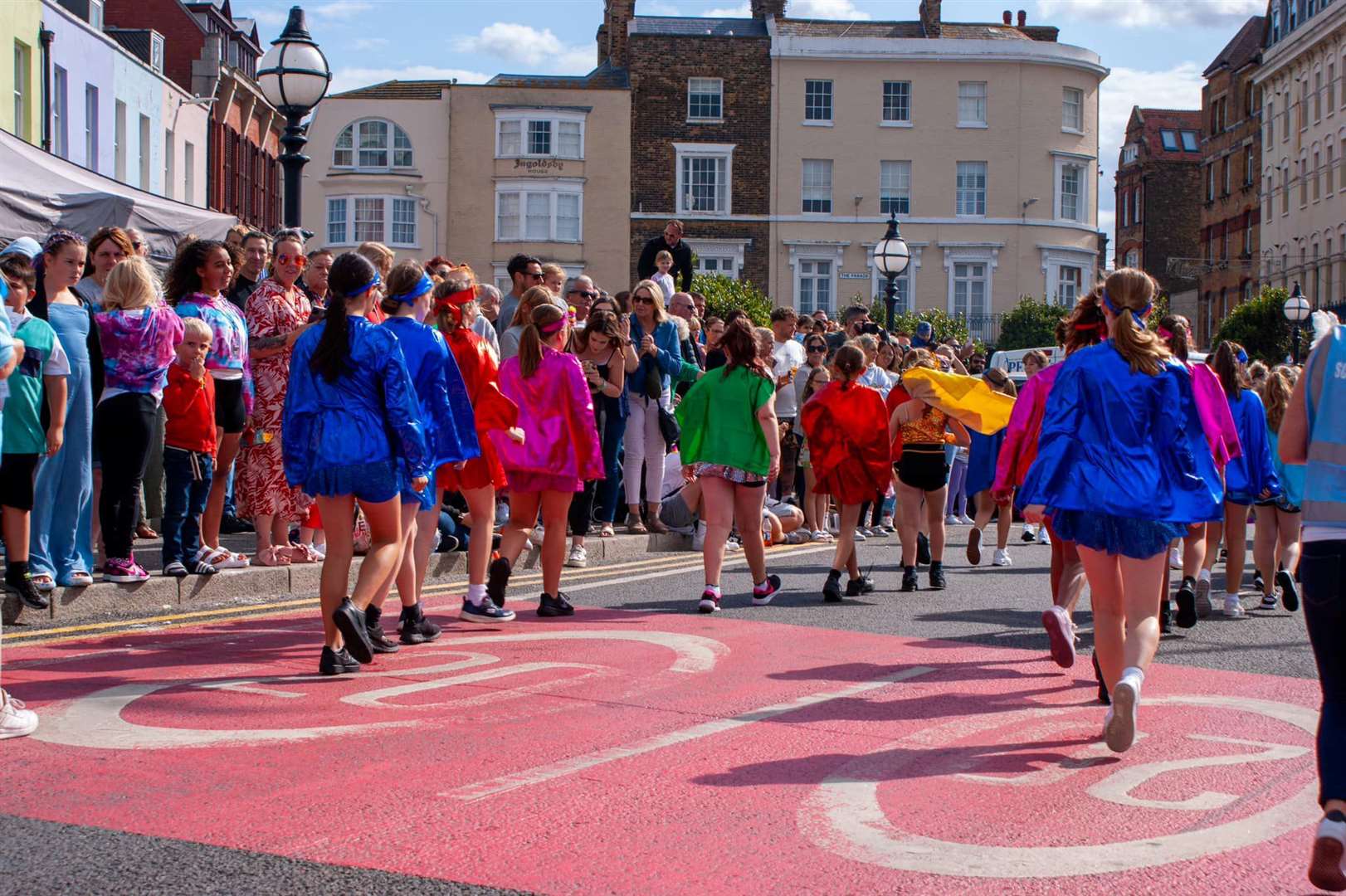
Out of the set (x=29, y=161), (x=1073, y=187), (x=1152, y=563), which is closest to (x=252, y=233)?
(x=29, y=161)

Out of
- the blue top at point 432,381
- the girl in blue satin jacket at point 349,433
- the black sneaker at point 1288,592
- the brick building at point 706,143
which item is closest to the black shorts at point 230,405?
the blue top at point 432,381

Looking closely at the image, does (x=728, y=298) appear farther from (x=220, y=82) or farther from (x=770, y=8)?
(x=770, y=8)

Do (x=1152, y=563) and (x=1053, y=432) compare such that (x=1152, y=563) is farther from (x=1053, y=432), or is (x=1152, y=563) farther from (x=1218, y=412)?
(x=1218, y=412)

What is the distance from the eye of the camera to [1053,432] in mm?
6711

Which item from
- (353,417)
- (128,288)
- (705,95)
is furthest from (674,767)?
(705,95)

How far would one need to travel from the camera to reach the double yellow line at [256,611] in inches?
341

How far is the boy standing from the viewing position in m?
8.30

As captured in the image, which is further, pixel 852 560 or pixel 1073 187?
pixel 1073 187

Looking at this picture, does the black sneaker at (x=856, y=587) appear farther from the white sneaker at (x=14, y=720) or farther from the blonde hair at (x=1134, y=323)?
the white sneaker at (x=14, y=720)

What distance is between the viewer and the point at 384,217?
6131cm

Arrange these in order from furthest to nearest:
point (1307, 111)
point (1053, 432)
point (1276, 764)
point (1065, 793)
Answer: point (1307, 111) < point (1053, 432) < point (1276, 764) < point (1065, 793)

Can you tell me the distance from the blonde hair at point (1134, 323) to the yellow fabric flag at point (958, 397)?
560 centimetres

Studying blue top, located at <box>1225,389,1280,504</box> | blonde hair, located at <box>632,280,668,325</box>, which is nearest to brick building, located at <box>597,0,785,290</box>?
blonde hair, located at <box>632,280,668,325</box>

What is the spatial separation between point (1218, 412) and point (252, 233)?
7368mm
